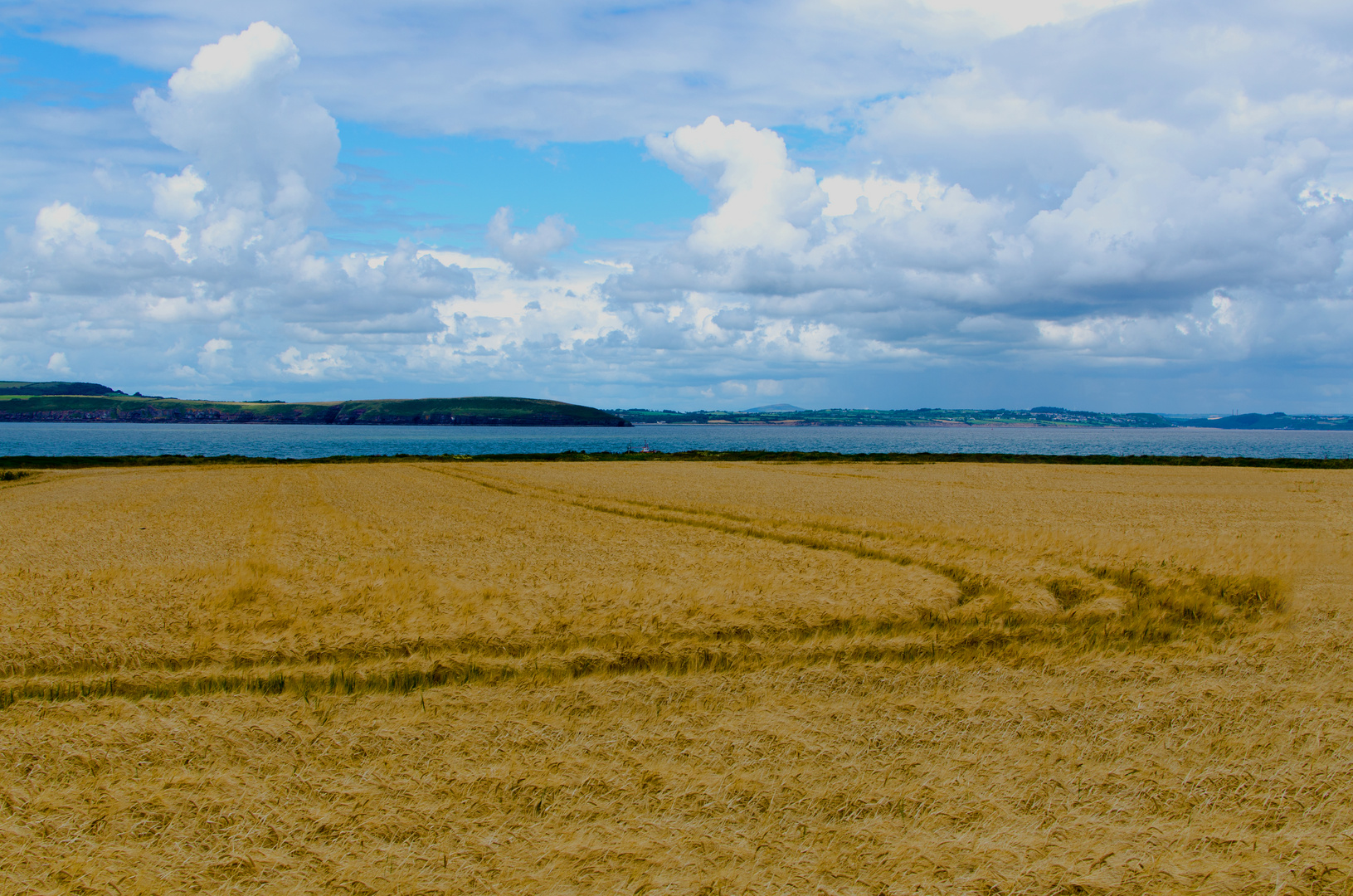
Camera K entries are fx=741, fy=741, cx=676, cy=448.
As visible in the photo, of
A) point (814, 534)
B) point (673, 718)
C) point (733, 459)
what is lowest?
point (673, 718)

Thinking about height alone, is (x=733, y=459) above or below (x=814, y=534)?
above

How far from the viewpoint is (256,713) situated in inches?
359

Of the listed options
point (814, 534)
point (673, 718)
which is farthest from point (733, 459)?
point (673, 718)

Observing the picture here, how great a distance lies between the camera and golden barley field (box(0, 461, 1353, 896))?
19.3ft

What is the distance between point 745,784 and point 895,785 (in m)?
1.44

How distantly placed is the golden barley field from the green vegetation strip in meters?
56.1

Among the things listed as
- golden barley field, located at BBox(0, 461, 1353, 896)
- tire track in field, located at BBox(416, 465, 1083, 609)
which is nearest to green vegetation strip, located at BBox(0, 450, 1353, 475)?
tire track in field, located at BBox(416, 465, 1083, 609)

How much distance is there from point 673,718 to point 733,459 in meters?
74.2

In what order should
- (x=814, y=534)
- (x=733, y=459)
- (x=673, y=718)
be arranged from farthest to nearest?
(x=733, y=459) → (x=814, y=534) → (x=673, y=718)

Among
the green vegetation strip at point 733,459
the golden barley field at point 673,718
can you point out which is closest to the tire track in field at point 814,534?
the golden barley field at point 673,718

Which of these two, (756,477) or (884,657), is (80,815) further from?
(756,477)

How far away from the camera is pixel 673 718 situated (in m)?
8.81

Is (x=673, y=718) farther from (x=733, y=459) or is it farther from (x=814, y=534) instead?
(x=733, y=459)

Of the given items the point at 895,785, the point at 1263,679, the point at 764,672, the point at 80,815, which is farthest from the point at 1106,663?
the point at 80,815
